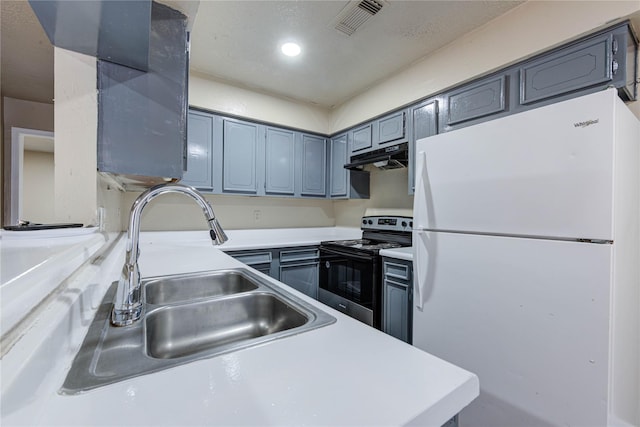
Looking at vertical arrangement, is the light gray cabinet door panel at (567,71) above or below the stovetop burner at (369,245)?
above

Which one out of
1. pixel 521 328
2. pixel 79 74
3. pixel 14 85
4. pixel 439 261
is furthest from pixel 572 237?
pixel 14 85

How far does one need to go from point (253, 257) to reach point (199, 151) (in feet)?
3.77

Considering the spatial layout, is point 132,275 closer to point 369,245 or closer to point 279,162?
point 369,245

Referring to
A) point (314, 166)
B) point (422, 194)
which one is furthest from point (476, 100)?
point (314, 166)

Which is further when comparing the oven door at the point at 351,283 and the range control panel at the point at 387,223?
the range control panel at the point at 387,223

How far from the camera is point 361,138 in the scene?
9.51 ft

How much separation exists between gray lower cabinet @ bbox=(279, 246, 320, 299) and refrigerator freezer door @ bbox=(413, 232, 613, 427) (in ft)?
4.99

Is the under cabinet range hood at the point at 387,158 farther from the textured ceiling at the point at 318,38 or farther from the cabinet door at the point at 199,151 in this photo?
the cabinet door at the point at 199,151

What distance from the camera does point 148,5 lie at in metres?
0.88

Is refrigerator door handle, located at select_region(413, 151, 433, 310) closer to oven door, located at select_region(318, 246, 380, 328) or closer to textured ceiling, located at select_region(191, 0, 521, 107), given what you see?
oven door, located at select_region(318, 246, 380, 328)

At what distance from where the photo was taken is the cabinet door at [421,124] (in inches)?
85.7

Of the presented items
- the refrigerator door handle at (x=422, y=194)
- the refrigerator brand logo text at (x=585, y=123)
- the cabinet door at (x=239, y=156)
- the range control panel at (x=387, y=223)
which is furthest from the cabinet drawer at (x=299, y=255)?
the refrigerator brand logo text at (x=585, y=123)

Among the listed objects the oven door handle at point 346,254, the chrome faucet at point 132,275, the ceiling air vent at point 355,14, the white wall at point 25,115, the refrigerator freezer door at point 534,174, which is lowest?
the oven door handle at point 346,254

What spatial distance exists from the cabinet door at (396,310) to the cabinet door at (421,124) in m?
0.85
